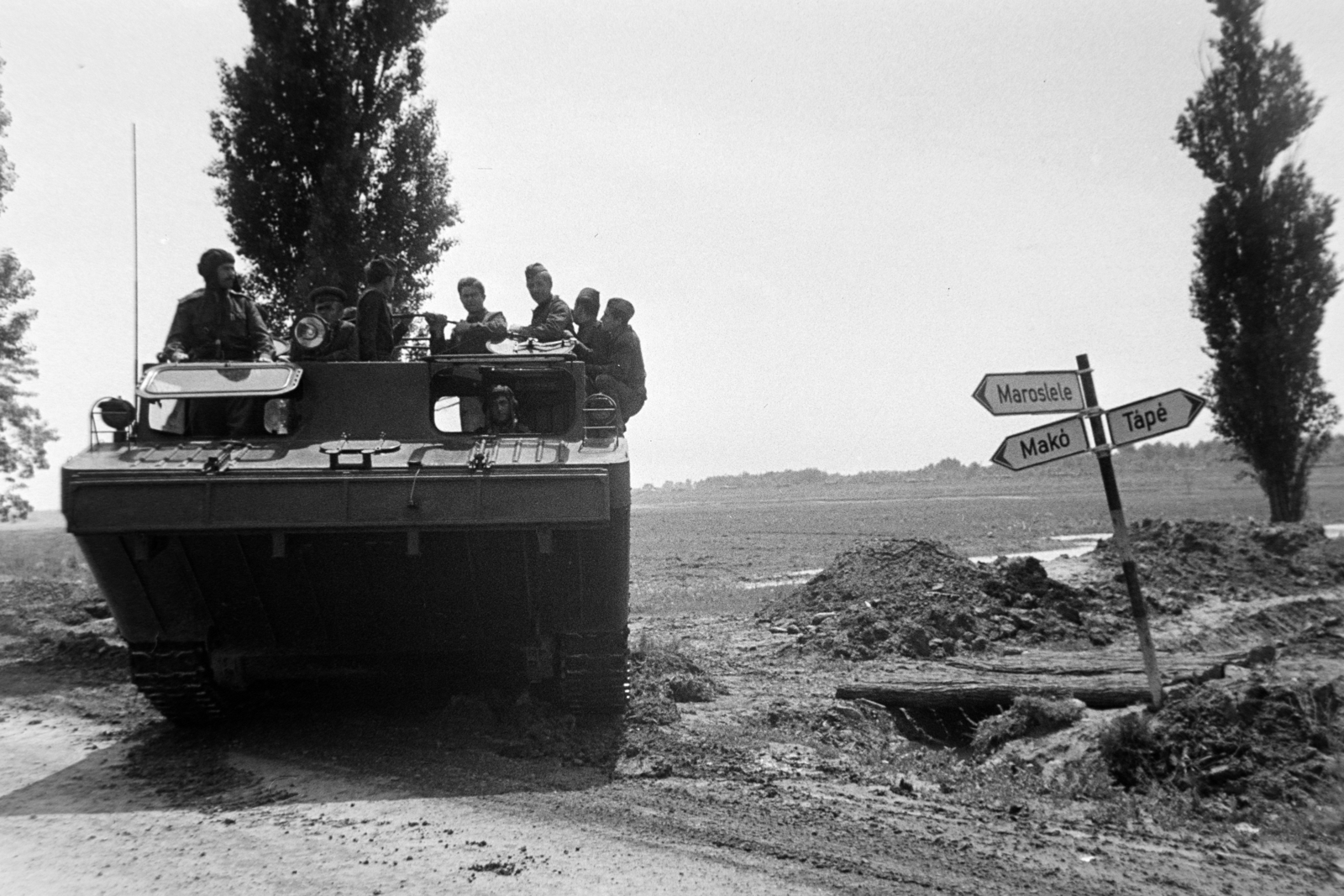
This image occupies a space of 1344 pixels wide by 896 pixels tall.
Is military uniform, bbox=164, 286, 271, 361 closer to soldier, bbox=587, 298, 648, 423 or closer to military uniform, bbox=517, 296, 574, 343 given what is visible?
military uniform, bbox=517, 296, 574, 343

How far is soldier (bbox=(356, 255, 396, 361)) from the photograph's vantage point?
811 cm

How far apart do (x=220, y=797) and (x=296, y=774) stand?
19.9 inches

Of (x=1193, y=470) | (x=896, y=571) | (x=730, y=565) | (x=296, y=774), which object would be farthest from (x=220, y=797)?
(x=1193, y=470)

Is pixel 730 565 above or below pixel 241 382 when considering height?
below

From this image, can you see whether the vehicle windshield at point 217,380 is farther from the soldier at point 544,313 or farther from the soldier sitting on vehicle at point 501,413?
the soldier at point 544,313

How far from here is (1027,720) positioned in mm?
7070

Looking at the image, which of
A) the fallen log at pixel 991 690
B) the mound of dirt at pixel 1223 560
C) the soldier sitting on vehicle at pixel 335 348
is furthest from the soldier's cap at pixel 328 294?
the mound of dirt at pixel 1223 560

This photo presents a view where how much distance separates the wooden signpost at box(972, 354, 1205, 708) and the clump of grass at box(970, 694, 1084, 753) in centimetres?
49

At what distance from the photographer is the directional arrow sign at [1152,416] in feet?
21.2

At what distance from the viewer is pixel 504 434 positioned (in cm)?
708

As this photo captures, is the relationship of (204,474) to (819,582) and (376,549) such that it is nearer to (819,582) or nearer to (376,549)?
(376,549)

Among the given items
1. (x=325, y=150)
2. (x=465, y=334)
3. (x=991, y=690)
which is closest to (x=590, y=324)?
(x=465, y=334)

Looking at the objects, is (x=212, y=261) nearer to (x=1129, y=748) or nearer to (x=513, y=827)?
(x=513, y=827)

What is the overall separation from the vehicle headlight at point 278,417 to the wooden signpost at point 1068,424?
4067 millimetres
